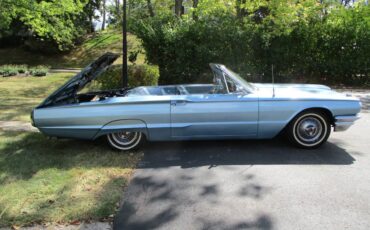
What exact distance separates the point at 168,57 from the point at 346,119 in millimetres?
8899

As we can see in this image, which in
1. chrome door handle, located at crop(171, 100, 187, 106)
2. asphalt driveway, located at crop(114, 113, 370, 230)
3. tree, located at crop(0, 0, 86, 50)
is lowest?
asphalt driveway, located at crop(114, 113, 370, 230)

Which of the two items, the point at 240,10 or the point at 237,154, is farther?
the point at 240,10

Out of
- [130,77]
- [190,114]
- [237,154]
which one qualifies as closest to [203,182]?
[237,154]

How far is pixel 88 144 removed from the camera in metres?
5.93

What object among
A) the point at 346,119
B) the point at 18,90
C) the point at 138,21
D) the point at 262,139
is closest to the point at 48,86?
the point at 18,90

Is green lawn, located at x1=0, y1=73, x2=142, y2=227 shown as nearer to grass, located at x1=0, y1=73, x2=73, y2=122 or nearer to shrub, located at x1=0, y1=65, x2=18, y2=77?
grass, located at x1=0, y1=73, x2=73, y2=122

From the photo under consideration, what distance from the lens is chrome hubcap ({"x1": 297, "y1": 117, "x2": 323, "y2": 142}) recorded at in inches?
219

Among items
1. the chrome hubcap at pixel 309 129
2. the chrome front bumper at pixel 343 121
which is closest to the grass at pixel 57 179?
the chrome hubcap at pixel 309 129

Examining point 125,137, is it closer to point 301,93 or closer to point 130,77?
point 301,93

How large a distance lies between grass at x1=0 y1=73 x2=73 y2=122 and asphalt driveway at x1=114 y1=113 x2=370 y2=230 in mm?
3904

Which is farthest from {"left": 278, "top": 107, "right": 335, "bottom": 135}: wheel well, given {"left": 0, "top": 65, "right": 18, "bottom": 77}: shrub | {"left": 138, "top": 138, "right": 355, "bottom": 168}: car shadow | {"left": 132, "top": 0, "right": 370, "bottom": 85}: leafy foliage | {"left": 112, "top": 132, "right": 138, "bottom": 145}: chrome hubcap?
{"left": 0, "top": 65, "right": 18, "bottom": 77}: shrub

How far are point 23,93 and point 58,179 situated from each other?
33.2 ft

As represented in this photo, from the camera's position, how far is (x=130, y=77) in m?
10.4

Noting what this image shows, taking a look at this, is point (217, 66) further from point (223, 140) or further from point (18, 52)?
point (18, 52)
